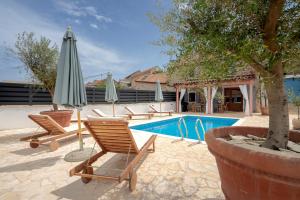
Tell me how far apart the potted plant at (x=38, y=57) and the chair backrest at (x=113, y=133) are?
4802 millimetres

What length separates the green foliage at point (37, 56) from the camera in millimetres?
8180

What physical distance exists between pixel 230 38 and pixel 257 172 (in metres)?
1.69

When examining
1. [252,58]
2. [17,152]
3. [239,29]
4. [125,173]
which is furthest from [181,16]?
[17,152]

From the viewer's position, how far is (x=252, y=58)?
7.47ft

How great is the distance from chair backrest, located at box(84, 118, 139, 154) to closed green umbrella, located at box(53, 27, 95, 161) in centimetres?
120

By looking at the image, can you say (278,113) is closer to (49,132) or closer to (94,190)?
(94,190)

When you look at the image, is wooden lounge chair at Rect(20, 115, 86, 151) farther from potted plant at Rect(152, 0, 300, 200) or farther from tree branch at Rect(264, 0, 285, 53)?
tree branch at Rect(264, 0, 285, 53)

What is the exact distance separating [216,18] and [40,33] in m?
8.80

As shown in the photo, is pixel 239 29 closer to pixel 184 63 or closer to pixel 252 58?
pixel 252 58

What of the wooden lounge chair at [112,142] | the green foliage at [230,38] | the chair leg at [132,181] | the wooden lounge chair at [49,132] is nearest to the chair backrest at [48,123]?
the wooden lounge chair at [49,132]

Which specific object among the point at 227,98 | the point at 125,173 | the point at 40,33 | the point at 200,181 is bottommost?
the point at 200,181

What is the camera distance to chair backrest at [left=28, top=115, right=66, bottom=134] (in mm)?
5539

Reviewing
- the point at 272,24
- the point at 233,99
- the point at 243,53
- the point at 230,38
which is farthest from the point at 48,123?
the point at 233,99

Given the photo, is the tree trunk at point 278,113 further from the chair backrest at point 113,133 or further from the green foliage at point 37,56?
the green foliage at point 37,56
